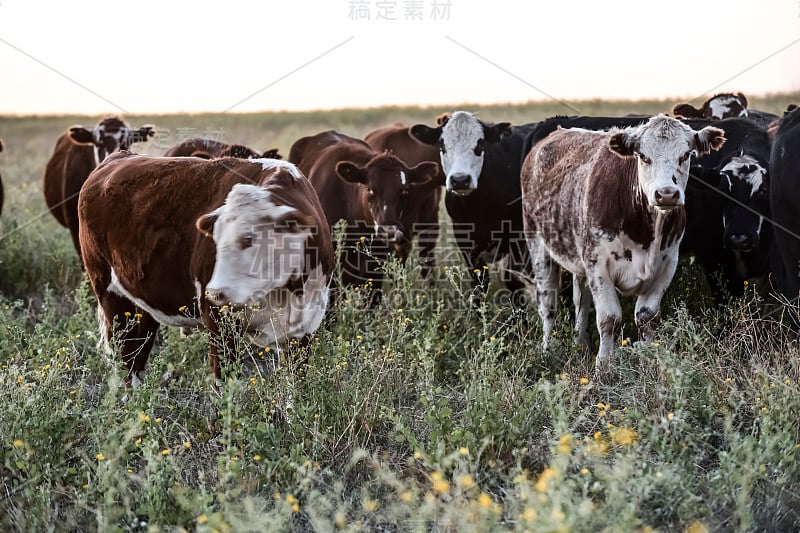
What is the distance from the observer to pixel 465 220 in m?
8.62

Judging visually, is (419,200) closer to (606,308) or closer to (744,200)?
(606,308)

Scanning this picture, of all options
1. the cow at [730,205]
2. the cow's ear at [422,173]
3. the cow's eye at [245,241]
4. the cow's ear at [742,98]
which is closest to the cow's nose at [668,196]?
the cow at [730,205]

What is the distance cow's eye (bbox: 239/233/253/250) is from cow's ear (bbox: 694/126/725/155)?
2.98m

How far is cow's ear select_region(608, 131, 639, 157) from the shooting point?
5828 mm

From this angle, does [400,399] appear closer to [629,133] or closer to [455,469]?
[455,469]

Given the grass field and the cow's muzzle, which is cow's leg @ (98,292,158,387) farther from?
the cow's muzzle

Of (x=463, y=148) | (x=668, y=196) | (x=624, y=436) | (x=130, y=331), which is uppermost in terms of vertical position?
(x=463, y=148)

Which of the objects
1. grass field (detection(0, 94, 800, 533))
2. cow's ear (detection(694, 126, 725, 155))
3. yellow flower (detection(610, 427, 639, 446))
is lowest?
grass field (detection(0, 94, 800, 533))

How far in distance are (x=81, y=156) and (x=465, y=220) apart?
4.91 m

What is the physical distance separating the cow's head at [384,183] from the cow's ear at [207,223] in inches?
111

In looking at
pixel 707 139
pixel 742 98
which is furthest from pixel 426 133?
pixel 742 98

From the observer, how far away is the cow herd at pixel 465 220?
5059 millimetres

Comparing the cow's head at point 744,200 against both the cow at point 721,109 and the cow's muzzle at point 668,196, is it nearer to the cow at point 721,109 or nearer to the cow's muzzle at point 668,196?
the cow's muzzle at point 668,196

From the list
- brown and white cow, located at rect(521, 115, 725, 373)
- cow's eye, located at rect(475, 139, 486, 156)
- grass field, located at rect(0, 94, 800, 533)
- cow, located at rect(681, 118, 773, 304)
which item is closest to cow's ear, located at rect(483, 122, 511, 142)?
cow's eye, located at rect(475, 139, 486, 156)
